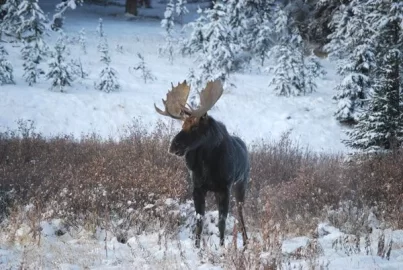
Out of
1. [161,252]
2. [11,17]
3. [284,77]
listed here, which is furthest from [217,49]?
[161,252]

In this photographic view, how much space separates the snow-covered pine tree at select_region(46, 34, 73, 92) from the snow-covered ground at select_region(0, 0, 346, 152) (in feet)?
1.10

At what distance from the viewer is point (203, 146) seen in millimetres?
5410

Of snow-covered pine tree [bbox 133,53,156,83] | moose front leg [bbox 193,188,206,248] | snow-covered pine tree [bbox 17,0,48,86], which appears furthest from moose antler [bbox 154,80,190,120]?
snow-covered pine tree [bbox 133,53,156,83]

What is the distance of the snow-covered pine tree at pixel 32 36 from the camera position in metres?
18.7

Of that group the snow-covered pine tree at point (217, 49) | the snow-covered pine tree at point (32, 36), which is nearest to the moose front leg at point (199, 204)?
the snow-covered pine tree at point (217, 49)

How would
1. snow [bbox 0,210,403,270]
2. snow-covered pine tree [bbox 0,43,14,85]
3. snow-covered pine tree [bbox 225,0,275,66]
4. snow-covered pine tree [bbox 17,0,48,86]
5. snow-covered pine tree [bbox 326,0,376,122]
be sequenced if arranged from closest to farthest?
snow [bbox 0,210,403,270] < snow-covered pine tree [bbox 326,0,376,122] < snow-covered pine tree [bbox 0,43,14,85] < snow-covered pine tree [bbox 17,0,48,86] < snow-covered pine tree [bbox 225,0,275,66]

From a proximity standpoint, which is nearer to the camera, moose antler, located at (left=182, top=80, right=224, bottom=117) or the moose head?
the moose head

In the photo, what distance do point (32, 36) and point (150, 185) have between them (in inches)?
592

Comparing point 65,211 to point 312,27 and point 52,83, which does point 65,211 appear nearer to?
point 52,83

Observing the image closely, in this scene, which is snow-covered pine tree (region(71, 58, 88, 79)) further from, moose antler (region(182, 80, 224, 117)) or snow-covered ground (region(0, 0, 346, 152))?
moose antler (region(182, 80, 224, 117))

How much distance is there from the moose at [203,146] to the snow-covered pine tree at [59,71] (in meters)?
13.2

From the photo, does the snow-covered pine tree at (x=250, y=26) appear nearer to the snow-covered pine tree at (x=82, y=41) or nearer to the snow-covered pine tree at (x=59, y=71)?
the snow-covered pine tree at (x=82, y=41)

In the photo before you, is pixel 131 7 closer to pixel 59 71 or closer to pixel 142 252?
pixel 59 71

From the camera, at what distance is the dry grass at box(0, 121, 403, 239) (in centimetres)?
686
